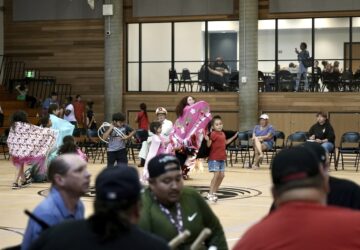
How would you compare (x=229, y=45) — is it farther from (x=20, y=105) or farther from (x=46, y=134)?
(x=46, y=134)

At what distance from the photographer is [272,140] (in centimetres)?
2023

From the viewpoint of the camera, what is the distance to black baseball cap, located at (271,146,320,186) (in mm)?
3047

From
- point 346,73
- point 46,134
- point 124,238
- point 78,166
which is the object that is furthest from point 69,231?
point 346,73

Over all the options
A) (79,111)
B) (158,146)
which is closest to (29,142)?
(158,146)

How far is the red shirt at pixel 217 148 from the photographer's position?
1255 centimetres

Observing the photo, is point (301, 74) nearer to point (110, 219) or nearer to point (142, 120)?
point (142, 120)

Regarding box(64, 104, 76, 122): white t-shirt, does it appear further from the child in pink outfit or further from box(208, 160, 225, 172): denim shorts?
box(208, 160, 225, 172): denim shorts

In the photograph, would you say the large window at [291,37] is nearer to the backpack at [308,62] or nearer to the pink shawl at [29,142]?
the backpack at [308,62]

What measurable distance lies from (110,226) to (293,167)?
0.76 meters

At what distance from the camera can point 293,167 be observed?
3.07 meters

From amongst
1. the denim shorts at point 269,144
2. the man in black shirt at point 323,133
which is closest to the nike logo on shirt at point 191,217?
the man in black shirt at point 323,133

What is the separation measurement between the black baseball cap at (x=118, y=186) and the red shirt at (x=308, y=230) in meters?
0.50

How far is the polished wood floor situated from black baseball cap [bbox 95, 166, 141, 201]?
5846 mm

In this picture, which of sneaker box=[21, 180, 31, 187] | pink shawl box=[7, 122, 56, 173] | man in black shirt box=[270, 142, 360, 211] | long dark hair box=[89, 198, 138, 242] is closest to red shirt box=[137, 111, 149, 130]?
sneaker box=[21, 180, 31, 187]
